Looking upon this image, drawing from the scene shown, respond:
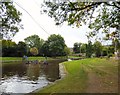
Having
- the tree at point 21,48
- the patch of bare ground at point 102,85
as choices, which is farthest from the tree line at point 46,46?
the patch of bare ground at point 102,85

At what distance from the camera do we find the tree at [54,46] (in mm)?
123088

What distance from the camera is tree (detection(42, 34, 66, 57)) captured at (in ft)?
404

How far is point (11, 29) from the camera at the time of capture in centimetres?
1839

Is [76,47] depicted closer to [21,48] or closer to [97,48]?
[97,48]

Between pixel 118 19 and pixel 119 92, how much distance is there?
21.1 feet

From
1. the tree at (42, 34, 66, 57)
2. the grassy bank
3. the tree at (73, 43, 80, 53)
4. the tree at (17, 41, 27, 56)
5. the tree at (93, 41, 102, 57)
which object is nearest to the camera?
the grassy bank

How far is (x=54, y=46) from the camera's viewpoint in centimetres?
12925

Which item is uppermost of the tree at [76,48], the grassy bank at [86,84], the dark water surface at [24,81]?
the tree at [76,48]

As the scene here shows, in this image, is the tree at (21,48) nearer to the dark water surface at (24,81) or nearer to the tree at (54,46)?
the tree at (54,46)

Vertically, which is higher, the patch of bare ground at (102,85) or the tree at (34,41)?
the tree at (34,41)

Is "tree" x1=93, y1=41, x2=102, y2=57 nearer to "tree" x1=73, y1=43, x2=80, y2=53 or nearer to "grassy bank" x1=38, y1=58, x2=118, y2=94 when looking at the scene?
"tree" x1=73, y1=43, x2=80, y2=53

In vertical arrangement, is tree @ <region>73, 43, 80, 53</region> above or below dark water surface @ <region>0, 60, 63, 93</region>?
above

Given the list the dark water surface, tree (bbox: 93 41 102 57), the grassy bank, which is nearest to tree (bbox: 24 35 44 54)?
tree (bbox: 93 41 102 57)

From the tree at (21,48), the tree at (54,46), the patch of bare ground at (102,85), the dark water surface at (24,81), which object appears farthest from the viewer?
the tree at (54,46)
